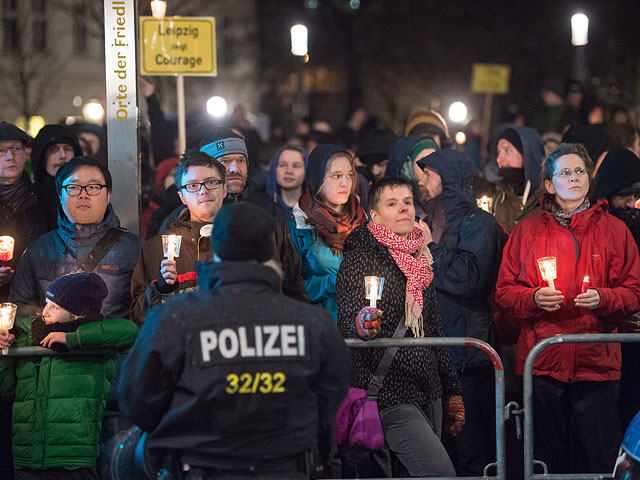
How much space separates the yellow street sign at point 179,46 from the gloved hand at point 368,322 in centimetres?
577

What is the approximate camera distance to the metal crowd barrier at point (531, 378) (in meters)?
5.95

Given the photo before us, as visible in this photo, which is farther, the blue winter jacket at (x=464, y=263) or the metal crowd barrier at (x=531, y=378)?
the blue winter jacket at (x=464, y=263)

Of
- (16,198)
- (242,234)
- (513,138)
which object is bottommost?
(242,234)

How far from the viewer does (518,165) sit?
29.7 feet

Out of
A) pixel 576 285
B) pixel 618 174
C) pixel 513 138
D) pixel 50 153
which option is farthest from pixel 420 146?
pixel 50 153

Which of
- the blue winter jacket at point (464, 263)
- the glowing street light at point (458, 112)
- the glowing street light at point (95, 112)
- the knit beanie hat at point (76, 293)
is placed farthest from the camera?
the glowing street light at point (95, 112)

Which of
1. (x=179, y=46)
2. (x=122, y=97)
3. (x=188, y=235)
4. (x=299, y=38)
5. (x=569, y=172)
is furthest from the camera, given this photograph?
(x=299, y=38)

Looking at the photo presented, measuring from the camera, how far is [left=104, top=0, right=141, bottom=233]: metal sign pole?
25.5 feet

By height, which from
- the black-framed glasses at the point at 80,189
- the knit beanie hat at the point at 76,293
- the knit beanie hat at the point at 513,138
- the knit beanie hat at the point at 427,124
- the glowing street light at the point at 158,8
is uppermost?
the glowing street light at the point at 158,8

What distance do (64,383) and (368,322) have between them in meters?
1.80

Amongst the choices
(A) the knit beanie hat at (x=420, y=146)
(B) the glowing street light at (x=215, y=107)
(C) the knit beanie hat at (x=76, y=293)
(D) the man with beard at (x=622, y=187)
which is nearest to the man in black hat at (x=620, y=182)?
(D) the man with beard at (x=622, y=187)

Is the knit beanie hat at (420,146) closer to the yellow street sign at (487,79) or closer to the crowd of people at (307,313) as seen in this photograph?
the crowd of people at (307,313)

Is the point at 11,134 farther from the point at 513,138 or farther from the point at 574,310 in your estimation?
the point at 574,310

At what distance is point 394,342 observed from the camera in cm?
596
